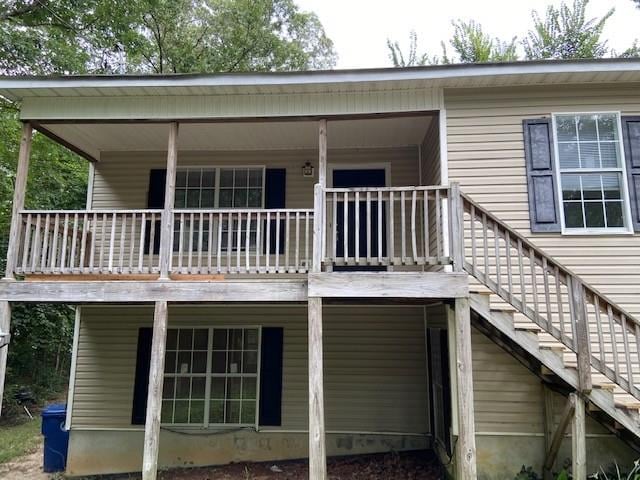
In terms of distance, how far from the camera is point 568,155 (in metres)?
6.37

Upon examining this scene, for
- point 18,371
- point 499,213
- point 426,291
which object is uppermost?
point 499,213

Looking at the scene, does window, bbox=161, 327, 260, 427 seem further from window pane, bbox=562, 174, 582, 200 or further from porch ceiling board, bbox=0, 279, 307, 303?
window pane, bbox=562, 174, 582, 200

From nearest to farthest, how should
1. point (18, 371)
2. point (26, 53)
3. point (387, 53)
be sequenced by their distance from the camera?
1. point (26, 53)
2. point (18, 371)
3. point (387, 53)

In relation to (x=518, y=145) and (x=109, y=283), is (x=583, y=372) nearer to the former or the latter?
(x=518, y=145)

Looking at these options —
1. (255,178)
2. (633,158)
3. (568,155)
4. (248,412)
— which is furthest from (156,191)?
(633,158)

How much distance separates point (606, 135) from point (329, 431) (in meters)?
6.22

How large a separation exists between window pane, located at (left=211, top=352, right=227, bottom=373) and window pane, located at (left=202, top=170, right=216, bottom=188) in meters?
3.14

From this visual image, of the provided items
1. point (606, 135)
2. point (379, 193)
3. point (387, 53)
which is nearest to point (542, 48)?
point (387, 53)

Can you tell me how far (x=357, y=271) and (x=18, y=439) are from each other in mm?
8878

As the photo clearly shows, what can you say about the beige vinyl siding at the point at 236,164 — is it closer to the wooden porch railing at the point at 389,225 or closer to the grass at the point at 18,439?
the wooden porch railing at the point at 389,225

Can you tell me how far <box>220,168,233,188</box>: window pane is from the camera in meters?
8.68

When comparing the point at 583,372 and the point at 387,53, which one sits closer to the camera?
the point at 583,372

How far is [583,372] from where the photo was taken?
16.0 ft

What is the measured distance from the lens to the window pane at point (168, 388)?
320 inches
